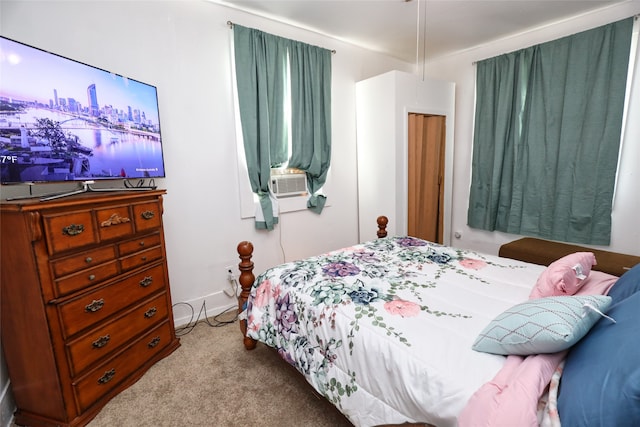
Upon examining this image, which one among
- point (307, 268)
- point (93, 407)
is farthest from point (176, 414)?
point (307, 268)

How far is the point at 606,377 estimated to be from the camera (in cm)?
70

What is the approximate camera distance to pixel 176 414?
1.60 metres

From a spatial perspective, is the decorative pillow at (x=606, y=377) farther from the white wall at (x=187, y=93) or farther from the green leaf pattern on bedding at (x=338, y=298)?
the white wall at (x=187, y=93)

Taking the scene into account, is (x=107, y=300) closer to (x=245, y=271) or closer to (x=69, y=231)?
(x=69, y=231)

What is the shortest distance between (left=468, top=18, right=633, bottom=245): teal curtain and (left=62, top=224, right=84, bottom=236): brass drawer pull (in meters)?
3.80

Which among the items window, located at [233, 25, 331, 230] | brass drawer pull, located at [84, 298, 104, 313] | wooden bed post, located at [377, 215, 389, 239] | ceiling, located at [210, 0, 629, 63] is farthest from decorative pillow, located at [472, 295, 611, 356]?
ceiling, located at [210, 0, 629, 63]

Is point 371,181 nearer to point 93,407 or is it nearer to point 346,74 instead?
point 346,74

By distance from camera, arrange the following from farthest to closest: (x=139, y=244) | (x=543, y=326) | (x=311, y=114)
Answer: (x=311, y=114) < (x=139, y=244) < (x=543, y=326)

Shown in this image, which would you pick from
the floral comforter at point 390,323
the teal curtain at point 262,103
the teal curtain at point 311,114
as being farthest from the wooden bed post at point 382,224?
the teal curtain at point 262,103

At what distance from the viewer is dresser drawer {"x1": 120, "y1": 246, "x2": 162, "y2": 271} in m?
1.77

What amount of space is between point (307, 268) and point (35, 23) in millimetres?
2241

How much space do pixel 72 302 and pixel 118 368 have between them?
0.52 meters

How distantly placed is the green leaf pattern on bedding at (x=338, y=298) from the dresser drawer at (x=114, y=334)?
66 cm

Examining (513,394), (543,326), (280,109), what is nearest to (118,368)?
(513,394)
